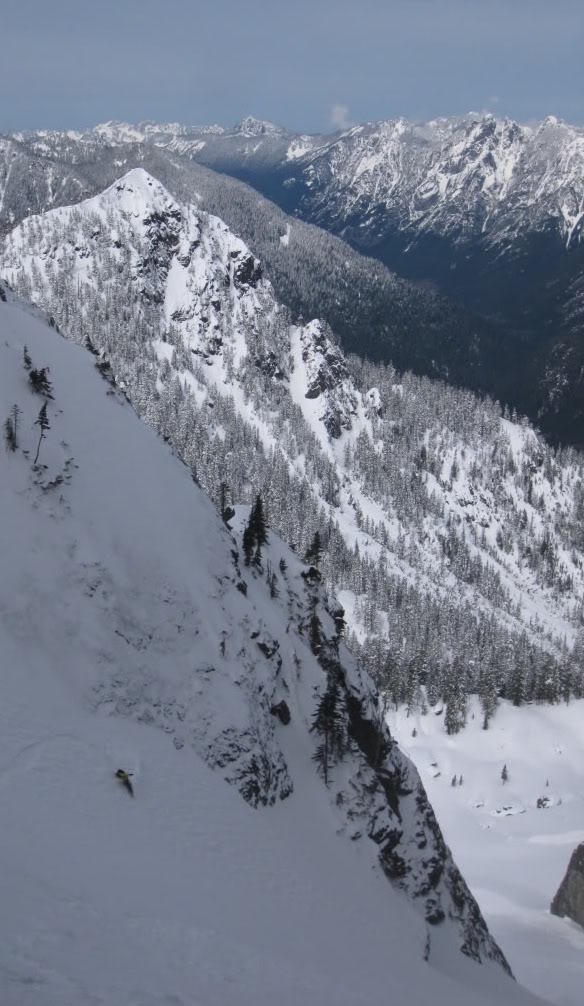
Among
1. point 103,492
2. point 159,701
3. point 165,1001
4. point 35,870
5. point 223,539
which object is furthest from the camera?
point 223,539

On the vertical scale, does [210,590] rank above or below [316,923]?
above

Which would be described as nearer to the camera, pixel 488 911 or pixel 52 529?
pixel 52 529

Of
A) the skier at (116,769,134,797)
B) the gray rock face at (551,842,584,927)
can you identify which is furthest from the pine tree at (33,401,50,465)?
the gray rock face at (551,842,584,927)

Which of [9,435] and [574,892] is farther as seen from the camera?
[574,892]

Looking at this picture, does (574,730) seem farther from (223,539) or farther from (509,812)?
(223,539)

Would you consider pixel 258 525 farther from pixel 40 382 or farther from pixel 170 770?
pixel 170 770

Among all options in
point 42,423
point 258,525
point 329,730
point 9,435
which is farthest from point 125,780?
point 258,525

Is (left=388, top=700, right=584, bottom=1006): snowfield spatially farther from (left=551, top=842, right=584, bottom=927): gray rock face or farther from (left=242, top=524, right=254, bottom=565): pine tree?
(left=242, top=524, right=254, bottom=565): pine tree

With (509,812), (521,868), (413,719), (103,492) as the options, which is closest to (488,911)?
(521,868)
